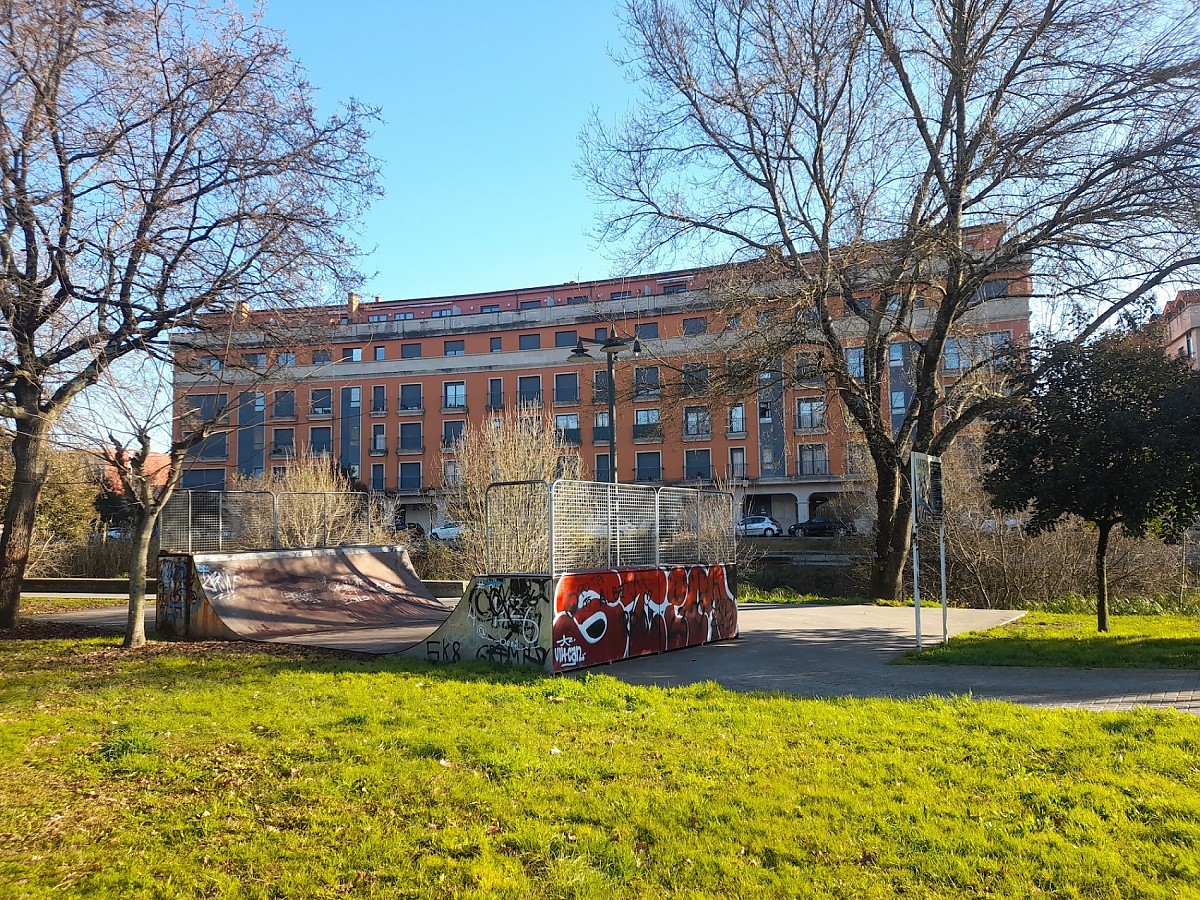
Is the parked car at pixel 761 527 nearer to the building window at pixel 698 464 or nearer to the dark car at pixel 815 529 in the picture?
the dark car at pixel 815 529

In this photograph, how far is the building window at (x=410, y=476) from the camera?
5972 cm

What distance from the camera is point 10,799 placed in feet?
15.5

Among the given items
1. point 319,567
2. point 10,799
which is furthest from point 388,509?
point 10,799

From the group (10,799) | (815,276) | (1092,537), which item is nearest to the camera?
(10,799)

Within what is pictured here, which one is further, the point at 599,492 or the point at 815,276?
the point at 815,276

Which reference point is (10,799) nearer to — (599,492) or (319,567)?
(599,492)

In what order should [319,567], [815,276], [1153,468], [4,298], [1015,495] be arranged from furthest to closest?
[815,276]
[319,567]
[1015,495]
[1153,468]
[4,298]

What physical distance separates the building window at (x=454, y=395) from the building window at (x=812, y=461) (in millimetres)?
23580

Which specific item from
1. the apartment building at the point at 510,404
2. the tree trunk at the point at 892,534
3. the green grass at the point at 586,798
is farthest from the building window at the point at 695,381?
the apartment building at the point at 510,404

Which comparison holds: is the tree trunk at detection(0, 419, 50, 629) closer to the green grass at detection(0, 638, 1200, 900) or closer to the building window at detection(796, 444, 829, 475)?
the green grass at detection(0, 638, 1200, 900)

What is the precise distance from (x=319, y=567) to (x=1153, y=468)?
13.0 m

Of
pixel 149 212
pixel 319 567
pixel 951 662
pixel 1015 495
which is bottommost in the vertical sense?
pixel 951 662

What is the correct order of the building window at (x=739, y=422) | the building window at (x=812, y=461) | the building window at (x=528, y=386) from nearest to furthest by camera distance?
1. the building window at (x=812, y=461)
2. the building window at (x=739, y=422)
3. the building window at (x=528, y=386)

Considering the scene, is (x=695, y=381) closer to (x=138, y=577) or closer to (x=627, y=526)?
(x=627, y=526)
